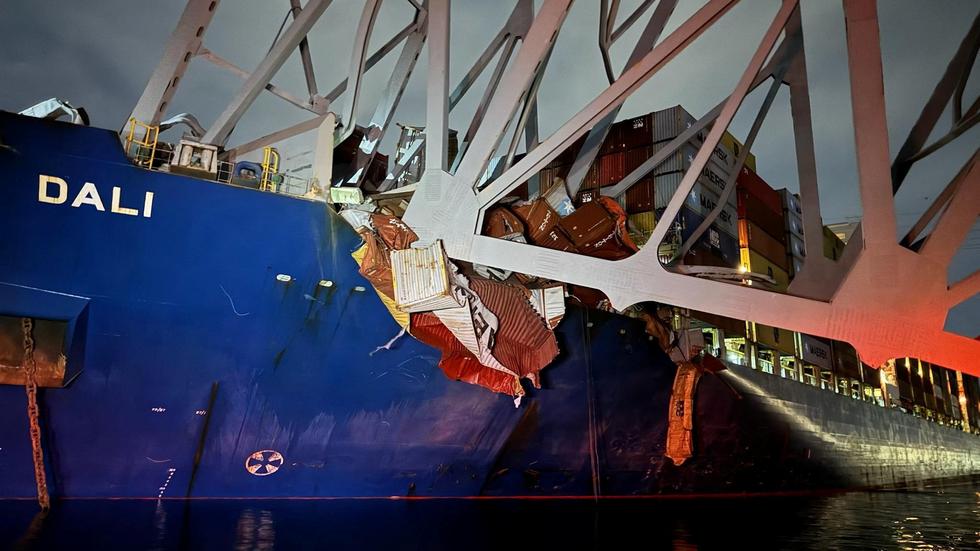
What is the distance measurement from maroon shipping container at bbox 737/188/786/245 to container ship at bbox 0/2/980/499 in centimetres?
1028

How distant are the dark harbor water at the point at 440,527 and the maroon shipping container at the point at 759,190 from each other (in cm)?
1301

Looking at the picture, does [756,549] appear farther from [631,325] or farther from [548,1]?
[548,1]

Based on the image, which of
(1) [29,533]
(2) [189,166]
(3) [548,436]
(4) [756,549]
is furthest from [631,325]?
(1) [29,533]

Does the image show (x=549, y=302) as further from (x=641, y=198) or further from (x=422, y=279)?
(x=641, y=198)

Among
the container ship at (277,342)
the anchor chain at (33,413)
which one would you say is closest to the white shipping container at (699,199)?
the container ship at (277,342)

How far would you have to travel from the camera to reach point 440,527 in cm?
763

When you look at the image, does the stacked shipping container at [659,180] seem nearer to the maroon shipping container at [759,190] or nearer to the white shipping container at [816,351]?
the maroon shipping container at [759,190]

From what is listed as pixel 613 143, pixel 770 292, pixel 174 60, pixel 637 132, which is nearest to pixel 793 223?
pixel 637 132

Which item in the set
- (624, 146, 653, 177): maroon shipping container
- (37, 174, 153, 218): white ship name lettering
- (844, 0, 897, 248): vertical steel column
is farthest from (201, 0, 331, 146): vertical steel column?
(624, 146, 653, 177): maroon shipping container

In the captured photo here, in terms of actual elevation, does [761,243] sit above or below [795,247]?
below

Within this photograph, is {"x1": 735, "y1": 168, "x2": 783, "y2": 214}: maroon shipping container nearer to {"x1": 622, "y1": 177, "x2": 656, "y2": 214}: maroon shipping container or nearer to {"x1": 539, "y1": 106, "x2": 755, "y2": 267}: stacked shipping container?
{"x1": 539, "y1": 106, "x2": 755, "y2": 267}: stacked shipping container

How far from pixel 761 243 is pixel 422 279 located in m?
17.3

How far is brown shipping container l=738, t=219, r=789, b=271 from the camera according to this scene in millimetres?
21016

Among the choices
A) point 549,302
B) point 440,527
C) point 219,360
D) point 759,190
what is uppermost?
point 759,190
